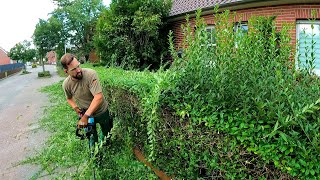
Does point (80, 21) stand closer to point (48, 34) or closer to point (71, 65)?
point (48, 34)

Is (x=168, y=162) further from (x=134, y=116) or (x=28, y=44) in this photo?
(x=28, y=44)

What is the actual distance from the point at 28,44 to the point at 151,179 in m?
64.4

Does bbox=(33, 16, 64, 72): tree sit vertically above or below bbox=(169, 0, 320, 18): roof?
above

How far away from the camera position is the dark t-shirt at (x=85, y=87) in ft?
13.4

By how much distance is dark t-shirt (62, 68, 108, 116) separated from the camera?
4.08 meters

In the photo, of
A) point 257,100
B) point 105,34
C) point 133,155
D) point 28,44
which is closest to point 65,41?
point 105,34

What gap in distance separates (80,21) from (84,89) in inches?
1208

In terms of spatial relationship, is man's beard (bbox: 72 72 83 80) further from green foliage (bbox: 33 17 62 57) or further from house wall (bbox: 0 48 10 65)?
house wall (bbox: 0 48 10 65)

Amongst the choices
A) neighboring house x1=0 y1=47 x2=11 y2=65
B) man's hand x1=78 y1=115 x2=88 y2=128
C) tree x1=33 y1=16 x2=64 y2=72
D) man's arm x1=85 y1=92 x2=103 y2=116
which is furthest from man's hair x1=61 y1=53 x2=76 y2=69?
neighboring house x1=0 y1=47 x2=11 y2=65

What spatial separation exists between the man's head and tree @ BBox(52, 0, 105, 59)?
28.0 meters

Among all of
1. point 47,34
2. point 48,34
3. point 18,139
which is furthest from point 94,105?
point 47,34

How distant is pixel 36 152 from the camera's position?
5953 mm

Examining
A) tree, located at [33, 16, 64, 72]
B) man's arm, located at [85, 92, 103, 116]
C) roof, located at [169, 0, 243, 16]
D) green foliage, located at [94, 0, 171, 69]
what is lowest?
man's arm, located at [85, 92, 103, 116]

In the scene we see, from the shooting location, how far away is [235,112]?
246 cm
